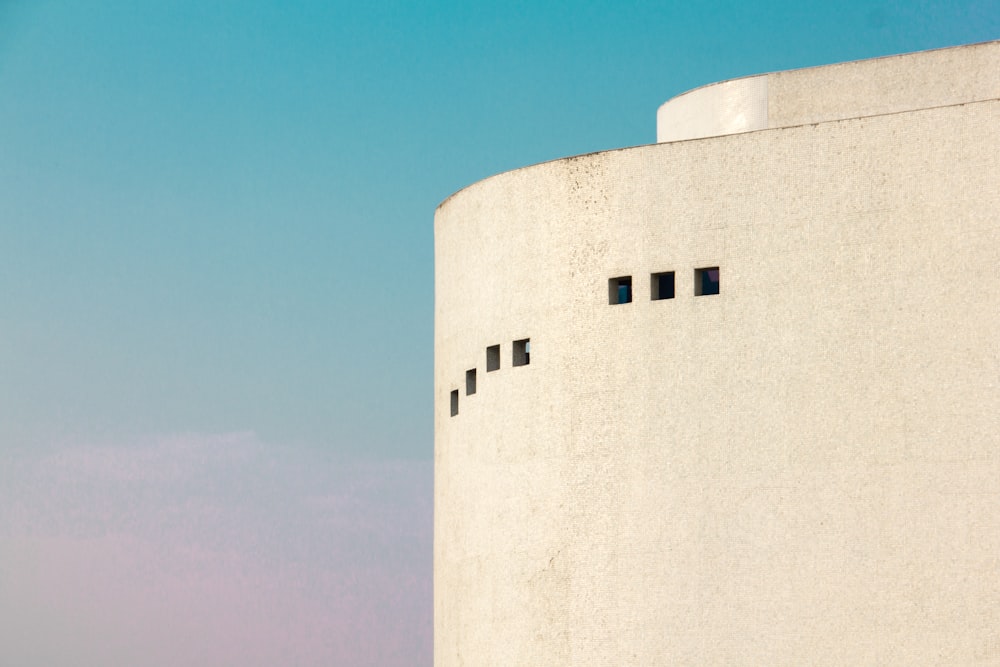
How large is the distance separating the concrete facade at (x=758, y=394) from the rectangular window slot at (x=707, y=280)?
0.32 ft

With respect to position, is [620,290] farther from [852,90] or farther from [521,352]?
[852,90]

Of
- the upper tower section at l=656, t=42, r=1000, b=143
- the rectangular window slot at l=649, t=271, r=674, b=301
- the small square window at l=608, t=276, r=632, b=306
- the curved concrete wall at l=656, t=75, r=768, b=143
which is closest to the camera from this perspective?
the rectangular window slot at l=649, t=271, r=674, b=301

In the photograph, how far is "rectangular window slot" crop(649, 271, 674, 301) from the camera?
18.0m

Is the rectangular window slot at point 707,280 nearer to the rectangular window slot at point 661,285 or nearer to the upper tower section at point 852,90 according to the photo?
the rectangular window slot at point 661,285

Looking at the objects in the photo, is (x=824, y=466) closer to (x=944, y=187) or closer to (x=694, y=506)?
(x=694, y=506)

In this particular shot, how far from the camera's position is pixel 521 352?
62.7ft

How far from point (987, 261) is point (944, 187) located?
0.83 metres

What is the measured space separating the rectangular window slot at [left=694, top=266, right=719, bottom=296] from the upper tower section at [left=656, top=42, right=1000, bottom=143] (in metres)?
2.33

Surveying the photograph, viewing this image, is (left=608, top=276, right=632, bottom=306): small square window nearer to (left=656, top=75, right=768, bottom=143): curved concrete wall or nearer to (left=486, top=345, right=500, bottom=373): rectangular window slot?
(left=486, top=345, right=500, bottom=373): rectangular window slot

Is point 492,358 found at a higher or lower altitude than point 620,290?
lower

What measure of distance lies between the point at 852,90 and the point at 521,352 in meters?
4.54

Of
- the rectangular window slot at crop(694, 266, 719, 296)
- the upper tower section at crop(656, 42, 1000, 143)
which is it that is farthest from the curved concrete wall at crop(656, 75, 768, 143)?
the rectangular window slot at crop(694, 266, 719, 296)

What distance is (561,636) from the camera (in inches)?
709

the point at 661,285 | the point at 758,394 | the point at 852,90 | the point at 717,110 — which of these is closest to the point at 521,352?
→ the point at 661,285
